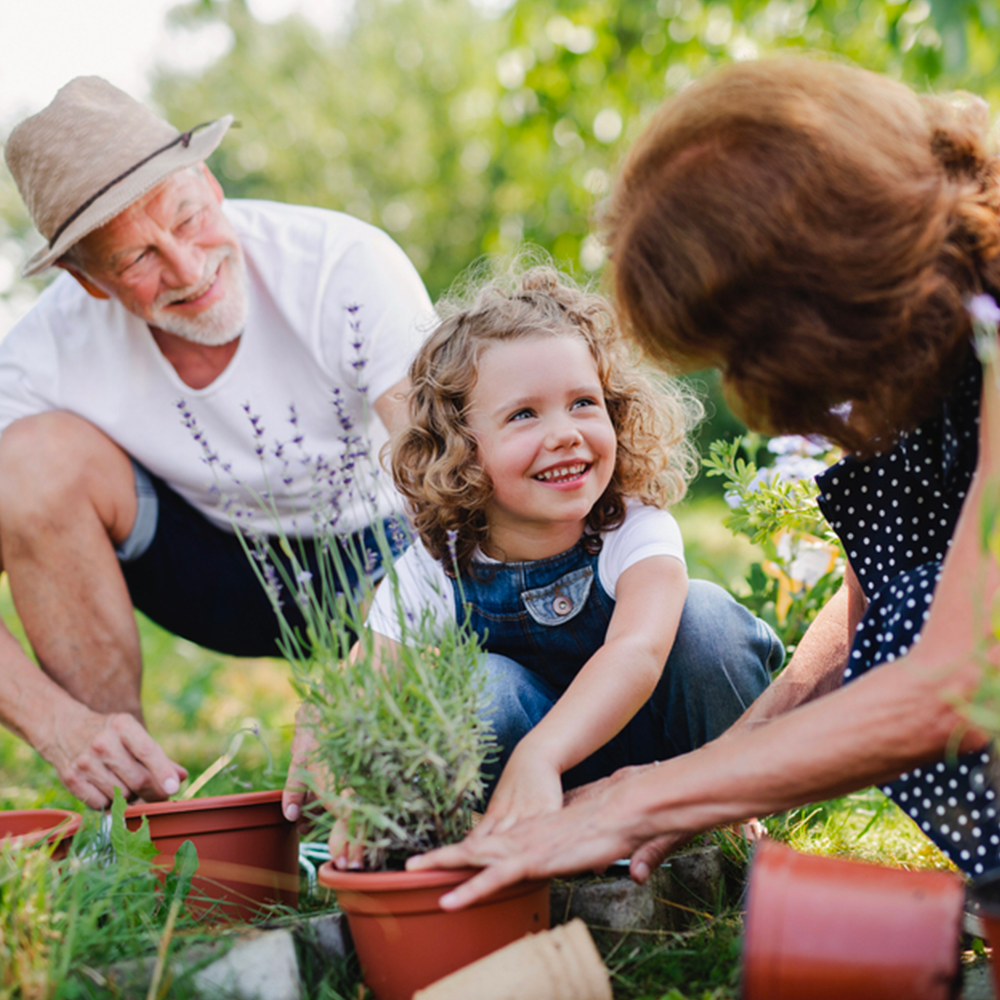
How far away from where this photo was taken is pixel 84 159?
8.41 ft

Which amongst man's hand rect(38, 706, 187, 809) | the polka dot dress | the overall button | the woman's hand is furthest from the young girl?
man's hand rect(38, 706, 187, 809)

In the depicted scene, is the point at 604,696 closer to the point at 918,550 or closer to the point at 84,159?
the point at 918,550

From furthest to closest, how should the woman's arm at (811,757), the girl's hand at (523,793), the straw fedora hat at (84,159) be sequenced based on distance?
1. the straw fedora hat at (84,159)
2. the girl's hand at (523,793)
3. the woman's arm at (811,757)

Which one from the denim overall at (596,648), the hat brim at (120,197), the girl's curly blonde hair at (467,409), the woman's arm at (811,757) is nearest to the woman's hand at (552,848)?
the woman's arm at (811,757)

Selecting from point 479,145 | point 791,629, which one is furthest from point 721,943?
point 479,145

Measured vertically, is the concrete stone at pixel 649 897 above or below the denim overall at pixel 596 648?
below

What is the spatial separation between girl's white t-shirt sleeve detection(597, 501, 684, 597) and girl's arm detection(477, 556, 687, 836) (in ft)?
0.12

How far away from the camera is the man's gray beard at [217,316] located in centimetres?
277

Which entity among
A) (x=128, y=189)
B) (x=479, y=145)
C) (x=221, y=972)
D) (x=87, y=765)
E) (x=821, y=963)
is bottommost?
(x=87, y=765)

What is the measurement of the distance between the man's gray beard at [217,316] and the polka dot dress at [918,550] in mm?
1765

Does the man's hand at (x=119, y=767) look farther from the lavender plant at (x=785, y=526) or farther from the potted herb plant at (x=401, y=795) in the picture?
the lavender plant at (x=785, y=526)

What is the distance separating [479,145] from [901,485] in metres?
18.6

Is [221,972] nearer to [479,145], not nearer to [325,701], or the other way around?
[325,701]

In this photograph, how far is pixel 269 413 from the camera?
291cm
